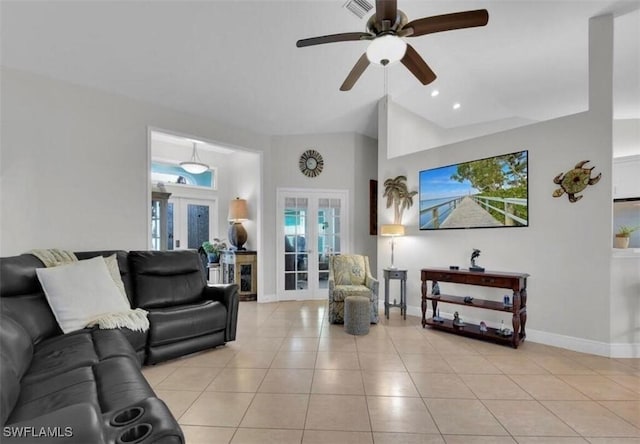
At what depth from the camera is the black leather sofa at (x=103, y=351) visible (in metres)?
1.07

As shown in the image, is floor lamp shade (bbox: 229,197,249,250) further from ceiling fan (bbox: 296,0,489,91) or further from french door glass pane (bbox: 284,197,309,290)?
ceiling fan (bbox: 296,0,489,91)

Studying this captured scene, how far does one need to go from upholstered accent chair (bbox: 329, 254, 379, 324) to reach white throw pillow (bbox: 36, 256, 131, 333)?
2.45 m

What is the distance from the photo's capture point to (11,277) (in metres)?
2.24

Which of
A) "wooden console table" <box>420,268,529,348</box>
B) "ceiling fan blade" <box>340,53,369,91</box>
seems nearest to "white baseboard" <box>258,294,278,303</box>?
"wooden console table" <box>420,268,529,348</box>

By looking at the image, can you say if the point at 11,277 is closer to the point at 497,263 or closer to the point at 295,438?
the point at 295,438

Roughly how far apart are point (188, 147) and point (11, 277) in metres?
4.64

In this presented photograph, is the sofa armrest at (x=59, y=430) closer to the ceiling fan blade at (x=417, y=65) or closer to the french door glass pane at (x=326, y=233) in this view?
the ceiling fan blade at (x=417, y=65)

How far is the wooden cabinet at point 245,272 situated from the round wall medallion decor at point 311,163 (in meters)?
1.81

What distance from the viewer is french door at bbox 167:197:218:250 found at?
632 centimetres

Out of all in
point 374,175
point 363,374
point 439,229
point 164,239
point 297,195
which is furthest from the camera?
Result: point 374,175

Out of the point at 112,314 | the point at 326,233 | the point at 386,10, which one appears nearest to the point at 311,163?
the point at 326,233

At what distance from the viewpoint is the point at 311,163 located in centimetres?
571

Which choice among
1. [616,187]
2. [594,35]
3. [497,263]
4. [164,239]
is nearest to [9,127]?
[164,239]

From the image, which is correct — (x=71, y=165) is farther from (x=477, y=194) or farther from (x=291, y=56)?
(x=477, y=194)
